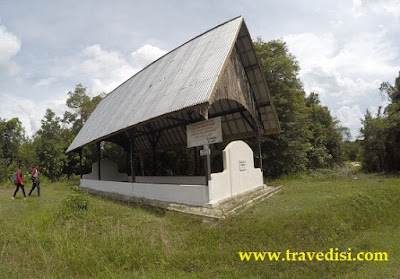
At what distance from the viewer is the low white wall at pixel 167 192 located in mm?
8180

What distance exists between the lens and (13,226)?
6.91m

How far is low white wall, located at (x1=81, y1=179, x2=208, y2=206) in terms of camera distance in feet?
26.8

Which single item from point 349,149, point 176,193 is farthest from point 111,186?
point 349,149

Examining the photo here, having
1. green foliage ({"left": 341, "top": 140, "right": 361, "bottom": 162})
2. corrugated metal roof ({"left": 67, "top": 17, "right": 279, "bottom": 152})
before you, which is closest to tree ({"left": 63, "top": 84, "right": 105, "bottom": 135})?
corrugated metal roof ({"left": 67, "top": 17, "right": 279, "bottom": 152})

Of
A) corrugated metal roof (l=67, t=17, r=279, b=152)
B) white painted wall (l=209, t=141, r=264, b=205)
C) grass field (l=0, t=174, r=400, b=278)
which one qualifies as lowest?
grass field (l=0, t=174, r=400, b=278)

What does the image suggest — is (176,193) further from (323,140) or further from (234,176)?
(323,140)

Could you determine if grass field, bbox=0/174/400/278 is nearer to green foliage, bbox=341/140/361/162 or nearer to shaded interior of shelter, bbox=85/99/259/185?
shaded interior of shelter, bbox=85/99/259/185

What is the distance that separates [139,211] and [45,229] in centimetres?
263

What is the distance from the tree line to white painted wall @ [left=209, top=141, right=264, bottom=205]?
8.36 meters

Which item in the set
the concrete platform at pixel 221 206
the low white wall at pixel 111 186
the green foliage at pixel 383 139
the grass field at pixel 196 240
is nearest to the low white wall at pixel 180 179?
the low white wall at pixel 111 186

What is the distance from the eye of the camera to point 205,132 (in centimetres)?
876

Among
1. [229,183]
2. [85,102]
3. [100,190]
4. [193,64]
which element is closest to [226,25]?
[193,64]

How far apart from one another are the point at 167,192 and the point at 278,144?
11.6 m

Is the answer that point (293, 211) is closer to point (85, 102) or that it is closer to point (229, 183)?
point (229, 183)
